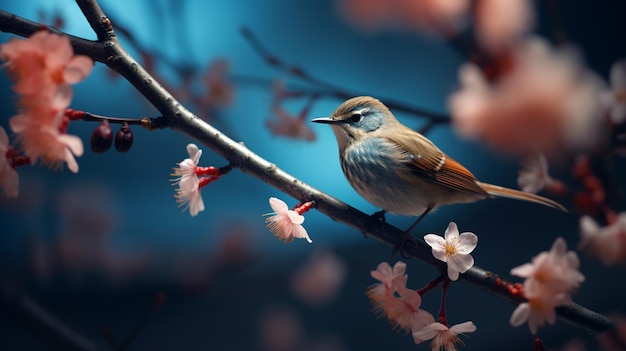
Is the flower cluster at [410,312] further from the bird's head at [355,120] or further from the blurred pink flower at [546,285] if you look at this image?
the bird's head at [355,120]

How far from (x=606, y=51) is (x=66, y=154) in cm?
104

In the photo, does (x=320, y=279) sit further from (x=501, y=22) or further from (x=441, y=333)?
(x=501, y=22)

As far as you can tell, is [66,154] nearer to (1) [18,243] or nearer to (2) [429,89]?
(1) [18,243]

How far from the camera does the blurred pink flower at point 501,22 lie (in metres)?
0.98

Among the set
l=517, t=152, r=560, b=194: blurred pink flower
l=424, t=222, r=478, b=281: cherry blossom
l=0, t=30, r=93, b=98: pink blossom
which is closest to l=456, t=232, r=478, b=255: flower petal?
l=424, t=222, r=478, b=281: cherry blossom

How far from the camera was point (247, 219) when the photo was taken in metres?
0.94

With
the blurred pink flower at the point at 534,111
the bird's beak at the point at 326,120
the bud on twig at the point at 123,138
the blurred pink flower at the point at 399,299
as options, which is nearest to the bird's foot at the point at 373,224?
the blurred pink flower at the point at 399,299

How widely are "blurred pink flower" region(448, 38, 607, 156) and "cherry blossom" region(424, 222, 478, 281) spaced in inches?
17.2

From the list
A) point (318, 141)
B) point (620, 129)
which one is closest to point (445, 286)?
point (318, 141)

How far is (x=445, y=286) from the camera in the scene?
596mm

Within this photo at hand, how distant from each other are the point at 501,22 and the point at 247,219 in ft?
2.14

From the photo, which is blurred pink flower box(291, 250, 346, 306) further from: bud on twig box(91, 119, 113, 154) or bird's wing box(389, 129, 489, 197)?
bud on twig box(91, 119, 113, 154)

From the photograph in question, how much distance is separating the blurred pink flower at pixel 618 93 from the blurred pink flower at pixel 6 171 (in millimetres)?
1002

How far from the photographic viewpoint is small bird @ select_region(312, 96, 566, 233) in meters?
0.70
